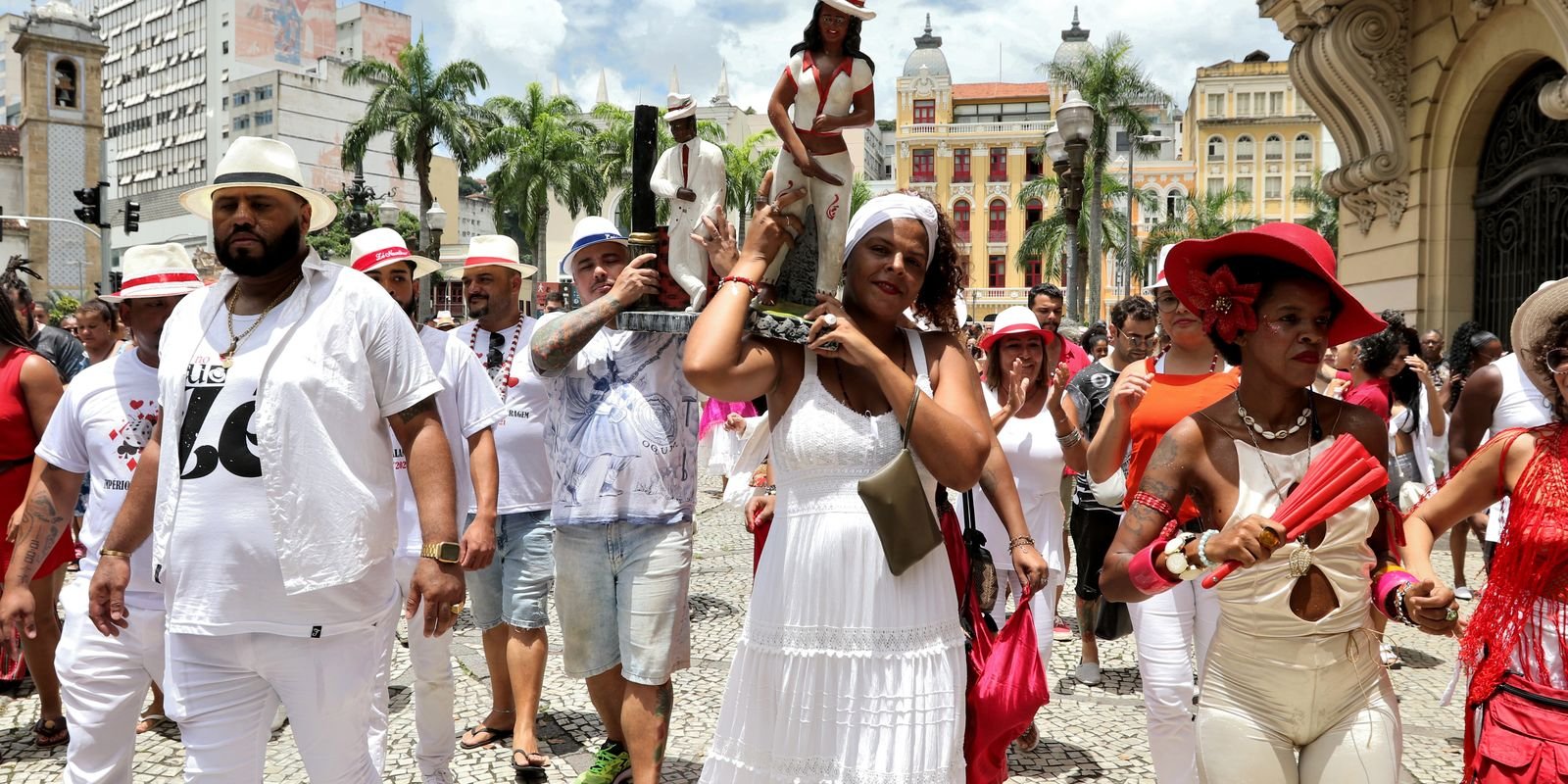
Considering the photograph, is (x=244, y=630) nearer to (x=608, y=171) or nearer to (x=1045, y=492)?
(x=1045, y=492)

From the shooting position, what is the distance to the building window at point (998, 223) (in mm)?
69562

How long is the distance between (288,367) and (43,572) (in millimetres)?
3502

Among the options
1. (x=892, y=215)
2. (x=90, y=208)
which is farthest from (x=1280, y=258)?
(x=90, y=208)

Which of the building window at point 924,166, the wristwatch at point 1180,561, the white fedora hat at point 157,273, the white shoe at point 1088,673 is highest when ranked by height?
the building window at point 924,166

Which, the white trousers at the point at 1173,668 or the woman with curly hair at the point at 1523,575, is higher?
the woman with curly hair at the point at 1523,575

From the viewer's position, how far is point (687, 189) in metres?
3.87

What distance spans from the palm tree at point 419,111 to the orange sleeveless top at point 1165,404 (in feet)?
119

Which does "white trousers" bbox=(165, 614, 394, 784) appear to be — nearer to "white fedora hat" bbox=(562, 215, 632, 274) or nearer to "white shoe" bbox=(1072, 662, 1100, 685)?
"white fedora hat" bbox=(562, 215, 632, 274)

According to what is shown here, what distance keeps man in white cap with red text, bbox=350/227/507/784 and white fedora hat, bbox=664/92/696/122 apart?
107cm

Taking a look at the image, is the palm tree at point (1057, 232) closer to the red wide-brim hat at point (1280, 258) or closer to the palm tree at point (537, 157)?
the palm tree at point (537, 157)

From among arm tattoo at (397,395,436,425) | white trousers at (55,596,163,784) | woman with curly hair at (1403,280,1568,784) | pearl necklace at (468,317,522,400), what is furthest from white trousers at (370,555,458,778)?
woman with curly hair at (1403,280,1568,784)

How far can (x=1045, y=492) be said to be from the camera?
5426 mm

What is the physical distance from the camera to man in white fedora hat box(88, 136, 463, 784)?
294 cm

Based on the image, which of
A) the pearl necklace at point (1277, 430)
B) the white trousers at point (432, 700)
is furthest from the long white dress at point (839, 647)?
the white trousers at point (432, 700)
